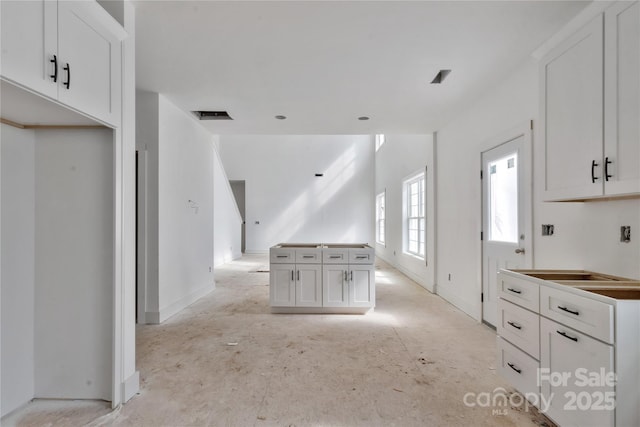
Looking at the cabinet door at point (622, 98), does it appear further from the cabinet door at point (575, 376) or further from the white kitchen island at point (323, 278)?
the white kitchen island at point (323, 278)

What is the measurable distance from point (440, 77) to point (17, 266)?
376cm

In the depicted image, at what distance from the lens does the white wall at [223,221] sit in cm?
778

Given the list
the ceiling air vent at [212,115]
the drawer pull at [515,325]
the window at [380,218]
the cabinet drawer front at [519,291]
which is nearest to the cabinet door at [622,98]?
the cabinet drawer front at [519,291]

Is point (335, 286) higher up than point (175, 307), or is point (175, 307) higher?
→ point (335, 286)

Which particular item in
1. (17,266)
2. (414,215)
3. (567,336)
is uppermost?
(414,215)

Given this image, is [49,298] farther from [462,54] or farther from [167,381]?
[462,54]

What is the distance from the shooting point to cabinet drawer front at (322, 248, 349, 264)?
3.88 metres

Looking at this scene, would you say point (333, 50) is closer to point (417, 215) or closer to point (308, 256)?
point (308, 256)

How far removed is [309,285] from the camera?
392 centimetres

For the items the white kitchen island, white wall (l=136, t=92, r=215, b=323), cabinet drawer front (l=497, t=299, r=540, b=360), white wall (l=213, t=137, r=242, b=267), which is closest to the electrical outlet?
cabinet drawer front (l=497, t=299, r=540, b=360)

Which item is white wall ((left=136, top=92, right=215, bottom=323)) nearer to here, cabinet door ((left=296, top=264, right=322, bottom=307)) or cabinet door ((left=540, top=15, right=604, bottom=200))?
cabinet door ((left=296, top=264, right=322, bottom=307))

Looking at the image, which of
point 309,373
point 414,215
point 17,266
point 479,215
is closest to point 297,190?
point 414,215

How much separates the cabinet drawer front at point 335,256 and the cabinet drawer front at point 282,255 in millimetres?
395

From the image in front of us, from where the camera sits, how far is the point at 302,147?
10.5 meters
